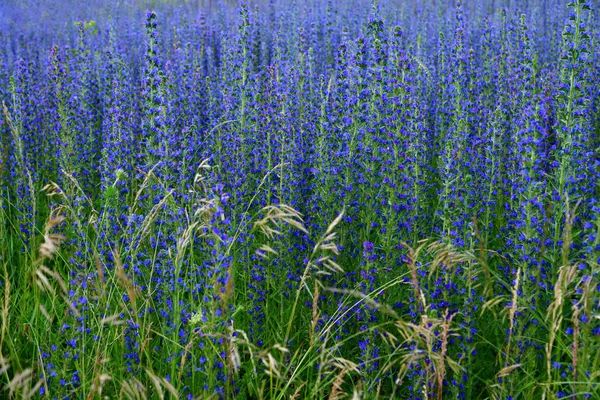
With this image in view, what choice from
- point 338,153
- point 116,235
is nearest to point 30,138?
point 116,235

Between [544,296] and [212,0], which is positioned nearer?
[544,296]

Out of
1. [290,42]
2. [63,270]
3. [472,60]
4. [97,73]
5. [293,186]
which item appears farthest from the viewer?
[290,42]

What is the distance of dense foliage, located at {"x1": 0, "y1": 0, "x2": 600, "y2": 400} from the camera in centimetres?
260

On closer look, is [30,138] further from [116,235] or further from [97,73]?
[116,235]

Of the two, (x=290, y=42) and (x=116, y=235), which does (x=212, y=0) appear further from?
(x=116, y=235)

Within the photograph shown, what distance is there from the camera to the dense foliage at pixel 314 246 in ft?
8.54

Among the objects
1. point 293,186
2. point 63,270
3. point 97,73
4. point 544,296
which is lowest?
point 63,270

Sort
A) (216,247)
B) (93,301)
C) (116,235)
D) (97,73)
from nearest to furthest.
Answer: (216,247), (93,301), (116,235), (97,73)

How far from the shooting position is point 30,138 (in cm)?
539

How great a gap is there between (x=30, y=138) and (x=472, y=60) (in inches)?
145

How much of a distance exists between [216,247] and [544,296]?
1.59 metres

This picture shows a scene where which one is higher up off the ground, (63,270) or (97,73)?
(97,73)

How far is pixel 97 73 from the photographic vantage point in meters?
6.67

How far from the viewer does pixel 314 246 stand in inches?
150
